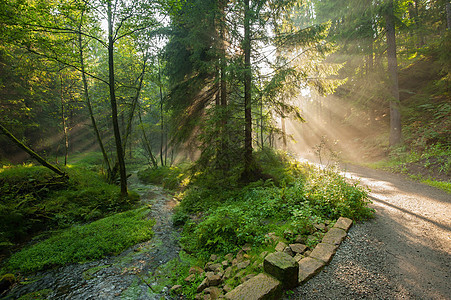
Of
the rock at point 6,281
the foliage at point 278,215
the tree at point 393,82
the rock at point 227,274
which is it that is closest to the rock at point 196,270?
the foliage at point 278,215

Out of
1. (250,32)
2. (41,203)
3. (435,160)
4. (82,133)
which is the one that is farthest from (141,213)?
(82,133)

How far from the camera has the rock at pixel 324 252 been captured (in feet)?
10.1

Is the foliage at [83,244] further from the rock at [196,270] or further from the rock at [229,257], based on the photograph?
the rock at [229,257]

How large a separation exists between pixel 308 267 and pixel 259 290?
3.07 feet

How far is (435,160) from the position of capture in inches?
356

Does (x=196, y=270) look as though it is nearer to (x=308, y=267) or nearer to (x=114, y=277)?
(x=114, y=277)

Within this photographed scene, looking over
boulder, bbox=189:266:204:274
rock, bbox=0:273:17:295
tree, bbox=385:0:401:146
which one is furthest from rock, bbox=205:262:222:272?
tree, bbox=385:0:401:146

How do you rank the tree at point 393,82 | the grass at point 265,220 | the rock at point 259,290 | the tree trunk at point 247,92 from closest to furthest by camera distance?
the rock at point 259,290, the grass at point 265,220, the tree trunk at point 247,92, the tree at point 393,82

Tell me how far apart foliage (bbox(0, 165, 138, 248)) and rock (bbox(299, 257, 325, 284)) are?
737cm

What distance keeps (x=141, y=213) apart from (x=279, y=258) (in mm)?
6186

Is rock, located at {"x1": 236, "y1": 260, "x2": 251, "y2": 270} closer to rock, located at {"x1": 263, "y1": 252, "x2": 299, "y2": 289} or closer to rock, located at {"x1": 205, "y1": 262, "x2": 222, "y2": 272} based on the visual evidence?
rock, located at {"x1": 205, "y1": 262, "x2": 222, "y2": 272}

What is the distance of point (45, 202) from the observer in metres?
7.37

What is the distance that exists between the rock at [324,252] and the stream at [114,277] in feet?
9.40

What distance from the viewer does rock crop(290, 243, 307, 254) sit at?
3409mm
